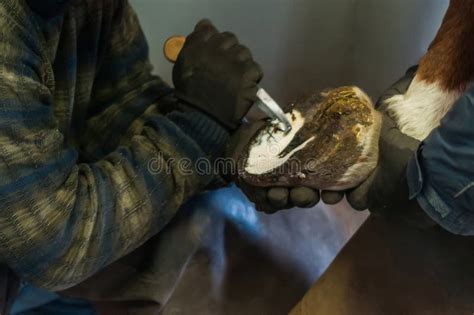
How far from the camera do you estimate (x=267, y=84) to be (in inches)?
38.4

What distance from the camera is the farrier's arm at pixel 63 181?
17.2 inches

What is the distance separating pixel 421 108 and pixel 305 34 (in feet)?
1.50

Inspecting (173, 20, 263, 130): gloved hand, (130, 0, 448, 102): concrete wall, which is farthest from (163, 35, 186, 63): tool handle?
(130, 0, 448, 102): concrete wall

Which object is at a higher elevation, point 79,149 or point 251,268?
point 79,149

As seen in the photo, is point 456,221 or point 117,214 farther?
point 117,214

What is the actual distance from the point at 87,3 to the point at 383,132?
0.34m

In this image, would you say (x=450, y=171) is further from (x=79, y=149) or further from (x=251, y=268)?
(x=79, y=149)

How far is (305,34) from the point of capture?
0.93 meters

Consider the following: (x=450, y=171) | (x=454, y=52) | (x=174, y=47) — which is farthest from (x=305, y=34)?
(x=450, y=171)

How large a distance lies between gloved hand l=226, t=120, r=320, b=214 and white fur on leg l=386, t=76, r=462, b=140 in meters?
0.11

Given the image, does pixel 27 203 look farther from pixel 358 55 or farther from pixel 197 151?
pixel 358 55

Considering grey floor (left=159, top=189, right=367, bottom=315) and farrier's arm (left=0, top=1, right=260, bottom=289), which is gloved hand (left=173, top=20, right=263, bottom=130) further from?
grey floor (left=159, top=189, right=367, bottom=315)

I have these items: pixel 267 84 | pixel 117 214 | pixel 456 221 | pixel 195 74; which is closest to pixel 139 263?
pixel 117 214

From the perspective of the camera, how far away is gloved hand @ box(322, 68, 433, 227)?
0.45 meters
